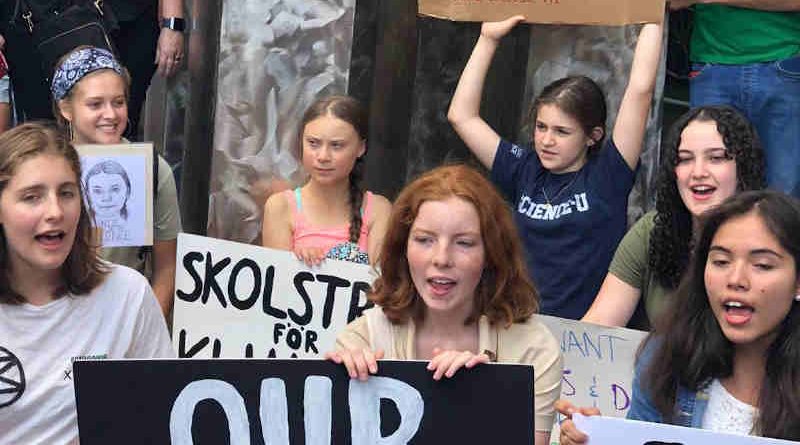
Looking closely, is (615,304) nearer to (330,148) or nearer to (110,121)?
(330,148)

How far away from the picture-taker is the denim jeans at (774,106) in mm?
4727

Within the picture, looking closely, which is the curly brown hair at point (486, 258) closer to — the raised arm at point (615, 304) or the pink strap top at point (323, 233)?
the raised arm at point (615, 304)

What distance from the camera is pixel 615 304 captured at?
4.32 meters

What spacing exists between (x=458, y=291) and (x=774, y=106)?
173 cm

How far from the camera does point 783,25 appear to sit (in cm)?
472

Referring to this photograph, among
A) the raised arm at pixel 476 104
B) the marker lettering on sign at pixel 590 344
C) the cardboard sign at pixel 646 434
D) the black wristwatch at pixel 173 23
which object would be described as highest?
the black wristwatch at pixel 173 23

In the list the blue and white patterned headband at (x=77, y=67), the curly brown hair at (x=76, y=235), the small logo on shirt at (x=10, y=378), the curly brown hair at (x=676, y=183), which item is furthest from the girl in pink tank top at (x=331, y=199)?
the small logo on shirt at (x=10, y=378)

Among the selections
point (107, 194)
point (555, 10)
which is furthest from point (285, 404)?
point (555, 10)

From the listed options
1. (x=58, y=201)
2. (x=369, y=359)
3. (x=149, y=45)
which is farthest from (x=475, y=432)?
(x=149, y=45)

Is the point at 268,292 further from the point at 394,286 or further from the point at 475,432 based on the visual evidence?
the point at 475,432

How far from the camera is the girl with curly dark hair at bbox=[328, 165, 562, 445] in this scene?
3.50m

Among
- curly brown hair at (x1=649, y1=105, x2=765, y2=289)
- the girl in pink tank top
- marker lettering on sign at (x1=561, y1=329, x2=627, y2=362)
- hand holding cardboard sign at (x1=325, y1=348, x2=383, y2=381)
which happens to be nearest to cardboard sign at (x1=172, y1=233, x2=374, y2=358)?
the girl in pink tank top

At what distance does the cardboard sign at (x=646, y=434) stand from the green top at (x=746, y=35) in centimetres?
214

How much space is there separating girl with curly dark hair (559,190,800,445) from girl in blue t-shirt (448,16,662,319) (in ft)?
4.63
